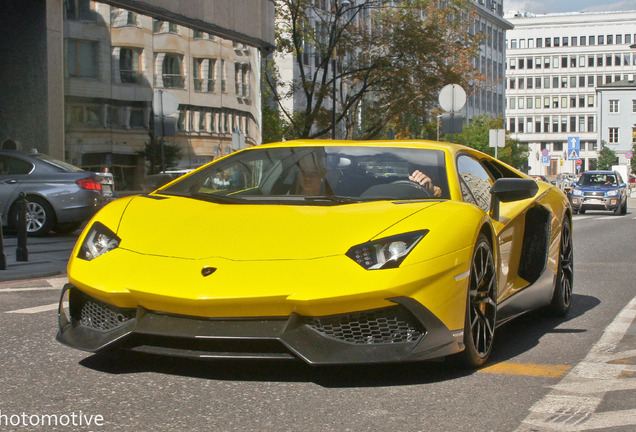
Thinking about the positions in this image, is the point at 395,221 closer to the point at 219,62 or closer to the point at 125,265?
the point at 125,265

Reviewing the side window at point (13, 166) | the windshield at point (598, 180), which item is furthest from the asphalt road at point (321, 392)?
the windshield at point (598, 180)

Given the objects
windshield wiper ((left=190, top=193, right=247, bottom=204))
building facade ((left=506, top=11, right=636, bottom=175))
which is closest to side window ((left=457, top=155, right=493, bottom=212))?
windshield wiper ((left=190, top=193, right=247, bottom=204))

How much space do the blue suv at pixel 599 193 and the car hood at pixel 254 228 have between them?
99.7 feet

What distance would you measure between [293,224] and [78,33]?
58.3ft

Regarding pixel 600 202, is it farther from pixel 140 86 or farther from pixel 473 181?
pixel 473 181

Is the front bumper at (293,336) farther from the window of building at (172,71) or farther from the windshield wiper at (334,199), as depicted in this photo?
the window of building at (172,71)

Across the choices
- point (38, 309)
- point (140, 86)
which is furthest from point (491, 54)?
point (38, 309)

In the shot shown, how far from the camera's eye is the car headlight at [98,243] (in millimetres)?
4930

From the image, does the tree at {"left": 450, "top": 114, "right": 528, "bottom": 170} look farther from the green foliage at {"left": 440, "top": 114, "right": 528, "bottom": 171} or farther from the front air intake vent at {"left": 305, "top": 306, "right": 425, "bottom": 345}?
the front air intake vent at {"left": 305, "top": 306, "right": 425, "bottom": 345}

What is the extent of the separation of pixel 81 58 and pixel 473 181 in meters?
17.1

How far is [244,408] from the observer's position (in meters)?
4.10

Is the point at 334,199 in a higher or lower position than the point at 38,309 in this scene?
higher

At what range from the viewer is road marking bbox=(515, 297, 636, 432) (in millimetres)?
3936

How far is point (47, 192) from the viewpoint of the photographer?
16.0m
